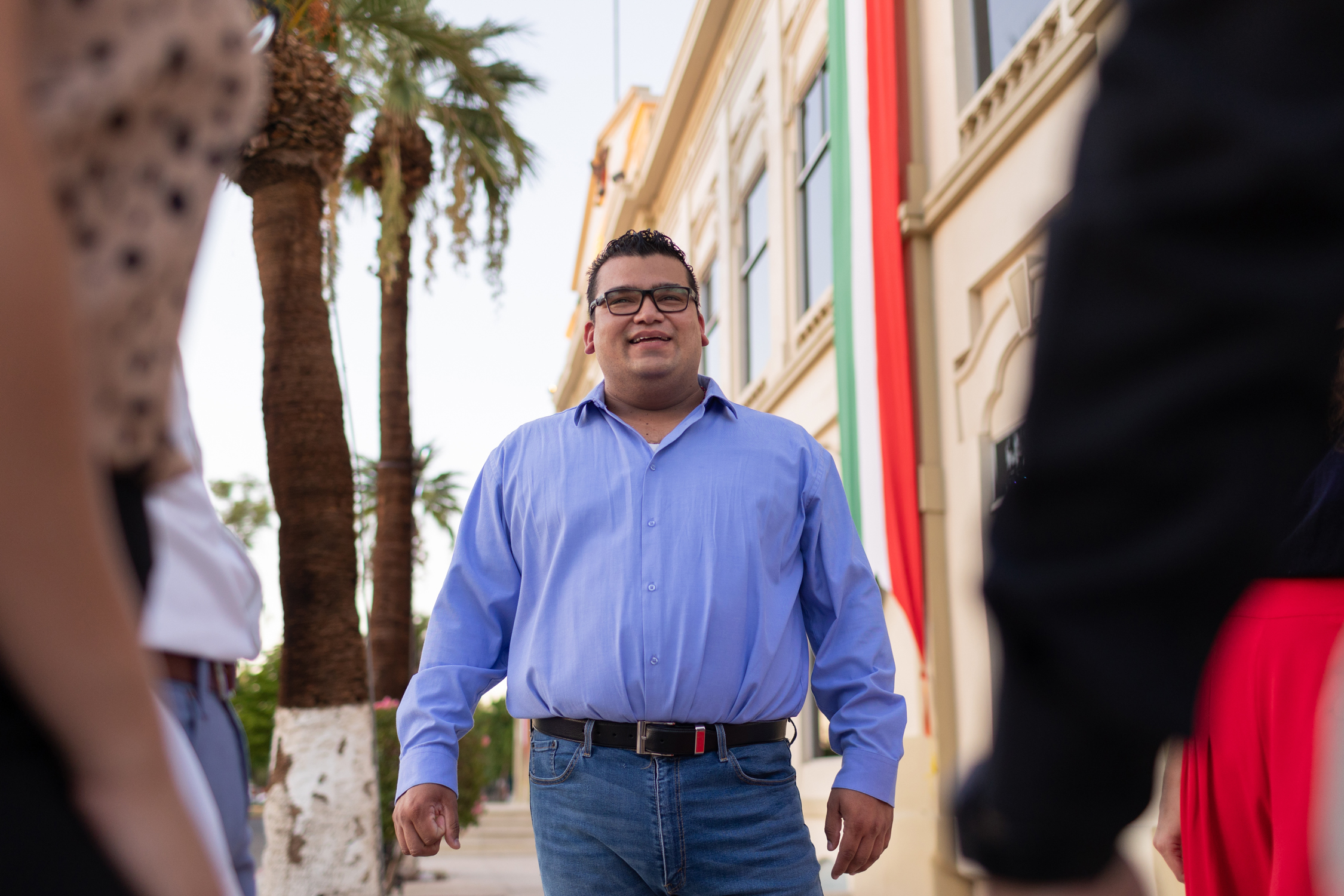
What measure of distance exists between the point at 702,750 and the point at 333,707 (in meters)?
4.65

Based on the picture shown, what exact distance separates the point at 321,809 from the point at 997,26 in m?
6.77

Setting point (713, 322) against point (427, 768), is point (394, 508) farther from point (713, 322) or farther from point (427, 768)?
point (427, 768)

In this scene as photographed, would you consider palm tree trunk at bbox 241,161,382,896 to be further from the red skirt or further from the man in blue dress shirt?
the red skirt

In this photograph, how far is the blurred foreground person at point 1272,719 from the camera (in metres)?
2.00

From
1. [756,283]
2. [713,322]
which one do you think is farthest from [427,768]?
[713,322]

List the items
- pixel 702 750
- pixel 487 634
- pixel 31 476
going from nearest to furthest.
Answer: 1. pixel 31 476
2. pixel 702 750
3. pixel 487 634

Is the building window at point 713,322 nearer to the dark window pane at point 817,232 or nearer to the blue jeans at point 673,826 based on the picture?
the dark window pane at point 817,232

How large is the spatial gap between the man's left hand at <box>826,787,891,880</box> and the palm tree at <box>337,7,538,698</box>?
968 centimetres

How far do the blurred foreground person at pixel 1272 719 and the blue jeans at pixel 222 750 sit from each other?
1.68 meters

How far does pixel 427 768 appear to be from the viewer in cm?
301

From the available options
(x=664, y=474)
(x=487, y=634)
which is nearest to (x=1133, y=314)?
(x=664, y=474)

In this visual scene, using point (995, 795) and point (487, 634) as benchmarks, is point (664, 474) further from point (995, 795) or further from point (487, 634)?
point (995, 795)

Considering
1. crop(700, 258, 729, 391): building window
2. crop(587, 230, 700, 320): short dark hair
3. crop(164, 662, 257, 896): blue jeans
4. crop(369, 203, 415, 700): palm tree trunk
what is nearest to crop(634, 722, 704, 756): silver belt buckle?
crop(164, 662, 257, 896): blue jeans

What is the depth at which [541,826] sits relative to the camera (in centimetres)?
299
